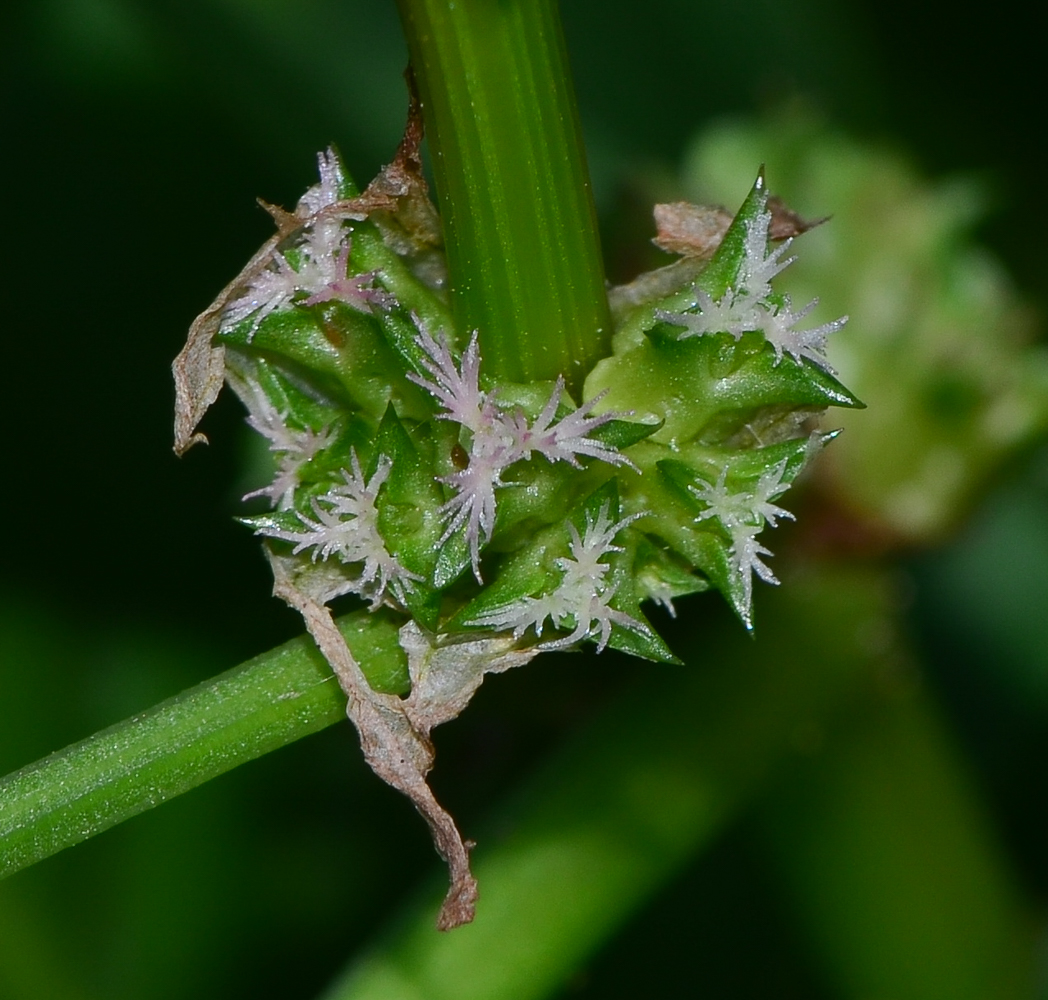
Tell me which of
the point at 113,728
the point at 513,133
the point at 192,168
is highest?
the point at 513,133

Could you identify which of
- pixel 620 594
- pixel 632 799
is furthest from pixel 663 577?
pixel 632 799

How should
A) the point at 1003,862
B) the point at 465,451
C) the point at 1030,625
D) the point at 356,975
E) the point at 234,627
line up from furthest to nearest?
the point at 1030,625 → the point at 234,627 → the point at 1003,862 → the point at 356,975 → the point at 465,451

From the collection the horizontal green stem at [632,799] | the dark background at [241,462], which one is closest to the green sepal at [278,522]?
the horizontal green stem at [632,799]

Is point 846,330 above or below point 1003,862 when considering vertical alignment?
above

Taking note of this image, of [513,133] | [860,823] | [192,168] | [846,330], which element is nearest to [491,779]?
[860,823]

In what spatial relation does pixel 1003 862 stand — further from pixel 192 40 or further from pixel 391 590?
pixel 192 40

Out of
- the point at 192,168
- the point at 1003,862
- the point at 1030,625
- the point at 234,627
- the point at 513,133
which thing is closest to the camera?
the point at 513,133
